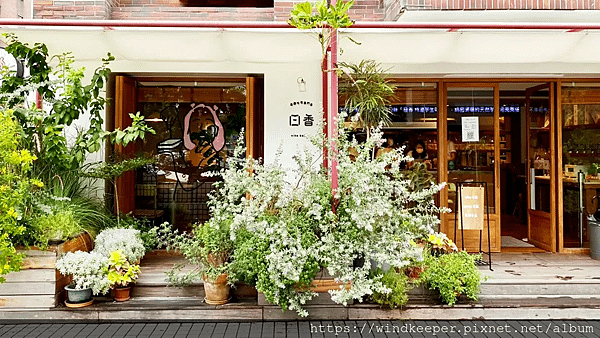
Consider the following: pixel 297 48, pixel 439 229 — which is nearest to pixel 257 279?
pixel 297 48

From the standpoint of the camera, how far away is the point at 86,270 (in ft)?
18.3

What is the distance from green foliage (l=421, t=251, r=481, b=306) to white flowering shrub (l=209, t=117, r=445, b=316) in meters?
0.32

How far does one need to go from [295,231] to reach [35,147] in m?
3.75

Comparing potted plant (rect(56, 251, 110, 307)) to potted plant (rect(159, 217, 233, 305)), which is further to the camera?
potted plant (rect(159, 217, 233, 305))

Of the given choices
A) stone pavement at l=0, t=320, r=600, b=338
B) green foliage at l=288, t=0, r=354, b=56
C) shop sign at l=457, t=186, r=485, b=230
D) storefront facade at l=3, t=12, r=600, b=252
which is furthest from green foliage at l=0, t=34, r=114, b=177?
shop sign at l=457, t=186, r=485, b=230

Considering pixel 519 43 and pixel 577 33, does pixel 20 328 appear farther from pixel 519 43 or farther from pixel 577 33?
pixel 577 33

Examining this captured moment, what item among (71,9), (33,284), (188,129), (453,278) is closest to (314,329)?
(453,278)

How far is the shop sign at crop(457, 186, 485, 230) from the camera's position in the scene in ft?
22.9

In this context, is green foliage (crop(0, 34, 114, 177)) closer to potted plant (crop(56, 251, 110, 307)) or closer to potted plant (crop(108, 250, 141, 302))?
potted plant (crop(56, 251, 110, 307))

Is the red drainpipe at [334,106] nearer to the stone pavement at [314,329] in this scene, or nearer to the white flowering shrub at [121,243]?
the stone pavement at [314,329]

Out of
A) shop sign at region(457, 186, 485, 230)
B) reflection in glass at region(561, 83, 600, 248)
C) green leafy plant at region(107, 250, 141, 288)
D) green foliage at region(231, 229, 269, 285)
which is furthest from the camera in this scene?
reflection in glass at region(561, 83, 600, 248)

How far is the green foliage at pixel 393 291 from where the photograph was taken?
18.2 ft

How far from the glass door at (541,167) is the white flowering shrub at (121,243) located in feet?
21.2

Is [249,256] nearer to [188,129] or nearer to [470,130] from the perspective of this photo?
[188,129]
